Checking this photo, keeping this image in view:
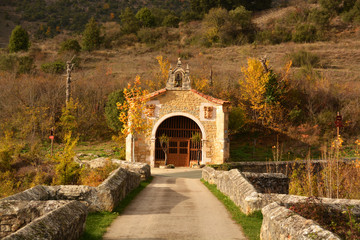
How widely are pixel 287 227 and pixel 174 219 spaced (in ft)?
12.0

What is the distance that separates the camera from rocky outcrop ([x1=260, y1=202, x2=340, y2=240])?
5688 mm

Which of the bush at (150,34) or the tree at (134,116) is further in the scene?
the bush at (150,34)

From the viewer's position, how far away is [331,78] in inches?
1858

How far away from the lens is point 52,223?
6.20 m

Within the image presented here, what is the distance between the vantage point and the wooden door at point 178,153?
93.9 ft

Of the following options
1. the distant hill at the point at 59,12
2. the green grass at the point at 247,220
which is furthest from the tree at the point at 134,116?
the distant hill at the point at 59,12

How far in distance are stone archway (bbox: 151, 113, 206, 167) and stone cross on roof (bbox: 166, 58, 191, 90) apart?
6.87 ft

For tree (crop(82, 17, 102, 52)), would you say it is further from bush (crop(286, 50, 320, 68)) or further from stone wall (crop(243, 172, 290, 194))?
stone wall (crop(243, 172, 290, 194))

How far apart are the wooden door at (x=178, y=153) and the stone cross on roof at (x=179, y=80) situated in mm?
3780

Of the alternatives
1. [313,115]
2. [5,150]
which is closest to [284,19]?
[313,115]

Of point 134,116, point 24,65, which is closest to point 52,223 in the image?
point 134,116

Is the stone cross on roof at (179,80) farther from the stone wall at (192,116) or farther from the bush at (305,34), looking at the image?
the bush at (305,34)

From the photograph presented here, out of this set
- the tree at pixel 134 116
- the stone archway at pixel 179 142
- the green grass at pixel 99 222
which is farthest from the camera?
the stone archway at pixel 179 142

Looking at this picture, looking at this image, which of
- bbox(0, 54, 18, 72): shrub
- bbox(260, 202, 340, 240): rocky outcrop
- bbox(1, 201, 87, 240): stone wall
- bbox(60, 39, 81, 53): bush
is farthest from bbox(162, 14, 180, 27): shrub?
bbox(260, 202, 340, 240): rocky outcrop
